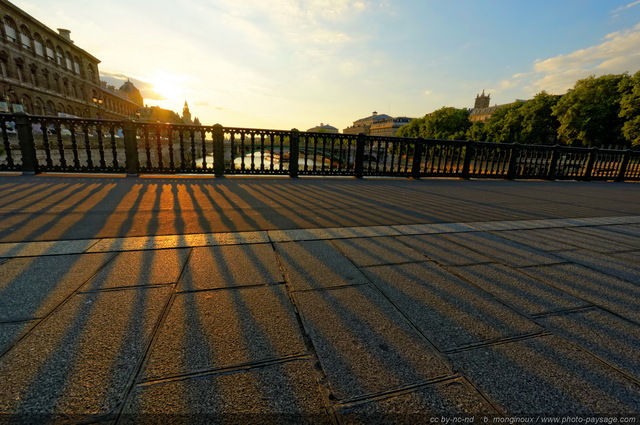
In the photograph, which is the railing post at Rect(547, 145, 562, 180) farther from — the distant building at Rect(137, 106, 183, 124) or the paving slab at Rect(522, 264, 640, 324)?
the distant building at Rect(137, 106, 183, 124)

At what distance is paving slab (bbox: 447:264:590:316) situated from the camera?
1811 mm

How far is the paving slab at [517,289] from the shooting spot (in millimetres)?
1811

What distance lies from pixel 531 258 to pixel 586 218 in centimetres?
297

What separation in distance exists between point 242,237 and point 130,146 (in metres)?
5.54

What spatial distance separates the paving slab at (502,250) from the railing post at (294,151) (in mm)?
5150

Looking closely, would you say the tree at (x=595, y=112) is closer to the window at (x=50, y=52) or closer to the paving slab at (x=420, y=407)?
the paving slab at (x=420, y=407)

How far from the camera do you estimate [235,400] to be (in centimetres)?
104

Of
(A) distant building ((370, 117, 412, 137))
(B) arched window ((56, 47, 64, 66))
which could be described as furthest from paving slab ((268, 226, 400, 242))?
(A) distant building ((370, 117, 412, 137))

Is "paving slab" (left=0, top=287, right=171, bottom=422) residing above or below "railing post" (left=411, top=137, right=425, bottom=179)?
below

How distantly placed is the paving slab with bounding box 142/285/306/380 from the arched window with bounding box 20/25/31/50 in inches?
1931

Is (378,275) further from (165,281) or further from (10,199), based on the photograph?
(10,199)

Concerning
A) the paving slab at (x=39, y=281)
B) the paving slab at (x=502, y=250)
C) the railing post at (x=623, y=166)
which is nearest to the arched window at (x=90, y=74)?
the paving slab at (x=39, y=281)

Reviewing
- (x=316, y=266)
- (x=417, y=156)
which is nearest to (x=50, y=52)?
(x=417, y=156)

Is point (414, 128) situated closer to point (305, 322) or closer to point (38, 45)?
point (38, 45)
